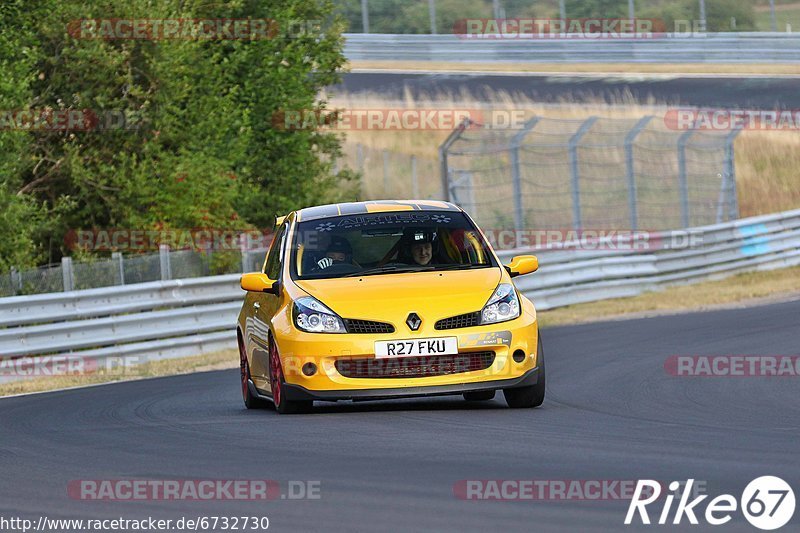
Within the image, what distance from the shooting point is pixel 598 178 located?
3180cm

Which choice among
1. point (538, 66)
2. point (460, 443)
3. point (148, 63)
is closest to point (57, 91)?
point (148, 63)

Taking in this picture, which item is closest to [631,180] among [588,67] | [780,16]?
[780,16]

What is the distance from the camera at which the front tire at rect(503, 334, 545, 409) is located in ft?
33.7

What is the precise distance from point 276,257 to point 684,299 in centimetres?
1382

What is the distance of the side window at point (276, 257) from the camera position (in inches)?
447

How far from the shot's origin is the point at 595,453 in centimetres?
767

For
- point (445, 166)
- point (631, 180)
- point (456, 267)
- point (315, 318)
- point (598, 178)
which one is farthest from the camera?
point (598, 178)

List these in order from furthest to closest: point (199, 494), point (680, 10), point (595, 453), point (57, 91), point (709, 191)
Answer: point (680, 10) < point (709, 191) < point (57, 91) < point (595, 453) < point (199, 494)

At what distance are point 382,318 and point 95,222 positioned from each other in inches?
661

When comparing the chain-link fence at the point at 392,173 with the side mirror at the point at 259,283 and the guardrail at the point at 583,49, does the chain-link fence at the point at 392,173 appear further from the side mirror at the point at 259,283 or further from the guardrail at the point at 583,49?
the side mirror at the point at 259,283

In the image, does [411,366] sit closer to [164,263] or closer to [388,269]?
[388,269]

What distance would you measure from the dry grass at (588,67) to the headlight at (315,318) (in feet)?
107

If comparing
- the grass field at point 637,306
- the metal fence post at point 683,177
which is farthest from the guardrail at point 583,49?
the grass field at point 637,306

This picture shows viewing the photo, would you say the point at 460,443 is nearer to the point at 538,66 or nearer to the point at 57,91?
the point at 57,91
